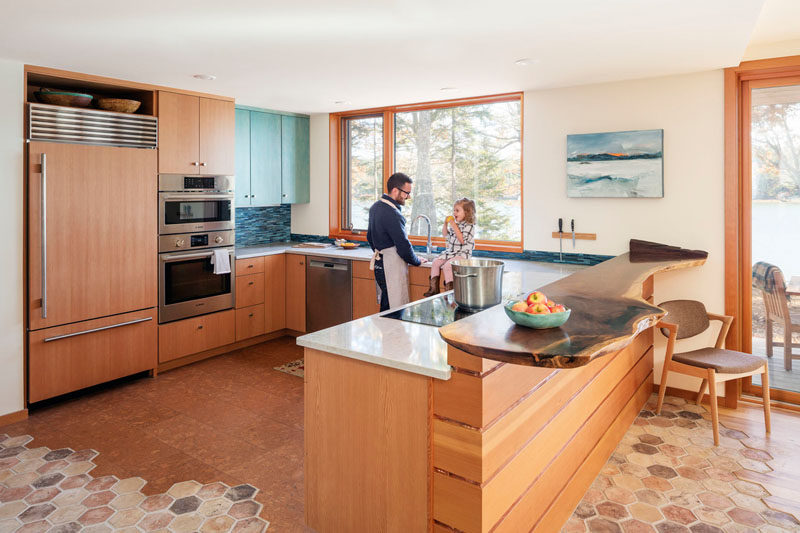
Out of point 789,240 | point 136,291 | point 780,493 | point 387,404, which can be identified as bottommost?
point 780,493

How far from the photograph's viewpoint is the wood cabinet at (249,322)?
516 cm

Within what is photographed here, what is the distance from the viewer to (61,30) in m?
2.95

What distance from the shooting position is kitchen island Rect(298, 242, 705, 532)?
1829mm

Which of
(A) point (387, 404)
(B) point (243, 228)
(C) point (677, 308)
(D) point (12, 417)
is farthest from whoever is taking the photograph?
(B) point (243, 228)

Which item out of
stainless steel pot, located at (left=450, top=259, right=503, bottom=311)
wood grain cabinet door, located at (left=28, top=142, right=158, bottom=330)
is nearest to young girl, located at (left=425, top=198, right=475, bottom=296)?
stainless steel pot, located at (left=450, top=259, right=503, bottom=311)

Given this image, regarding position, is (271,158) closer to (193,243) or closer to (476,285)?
(193,243)

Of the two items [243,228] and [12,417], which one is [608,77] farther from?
[12,417]

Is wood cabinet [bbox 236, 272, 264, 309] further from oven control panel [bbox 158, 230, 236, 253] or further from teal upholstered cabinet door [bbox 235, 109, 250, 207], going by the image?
teal upholstered cabinet door [bbox 235, 109, 250, 207]

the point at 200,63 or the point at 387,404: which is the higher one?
the point at 200,63

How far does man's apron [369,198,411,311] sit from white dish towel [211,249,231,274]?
1467 millimetres

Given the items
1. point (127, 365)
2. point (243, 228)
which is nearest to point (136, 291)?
point (127, 365)

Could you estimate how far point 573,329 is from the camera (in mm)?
1933

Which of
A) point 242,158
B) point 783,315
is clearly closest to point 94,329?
point 242,158

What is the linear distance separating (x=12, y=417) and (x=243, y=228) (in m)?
2.83
